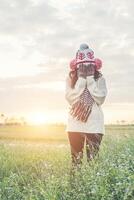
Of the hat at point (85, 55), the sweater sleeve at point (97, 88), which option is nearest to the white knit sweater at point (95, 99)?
the sweater sleeve at point (97, 88)

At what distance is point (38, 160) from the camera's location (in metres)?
14.1

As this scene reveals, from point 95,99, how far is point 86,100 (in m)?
0.15

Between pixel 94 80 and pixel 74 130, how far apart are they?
87cm

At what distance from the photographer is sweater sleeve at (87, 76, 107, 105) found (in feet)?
33.7

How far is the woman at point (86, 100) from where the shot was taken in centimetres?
1028

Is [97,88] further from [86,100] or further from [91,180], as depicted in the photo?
[91,180]

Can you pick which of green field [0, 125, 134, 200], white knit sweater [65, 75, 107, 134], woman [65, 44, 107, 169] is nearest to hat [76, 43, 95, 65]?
woman [65, 44, 107, 169]

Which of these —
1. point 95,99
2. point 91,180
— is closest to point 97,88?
point 95,99

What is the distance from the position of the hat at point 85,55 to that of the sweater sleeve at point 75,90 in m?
0.29

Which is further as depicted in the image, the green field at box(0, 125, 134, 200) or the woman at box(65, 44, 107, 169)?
the woman at box(65, 44, 107, 169)

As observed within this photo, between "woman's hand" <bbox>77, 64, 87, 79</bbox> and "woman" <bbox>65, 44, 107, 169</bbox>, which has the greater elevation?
"woman's hand" <bbox>77, 64, 87, 79</bbox>

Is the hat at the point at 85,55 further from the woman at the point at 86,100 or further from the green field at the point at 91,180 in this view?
the green field at the point at 91,180

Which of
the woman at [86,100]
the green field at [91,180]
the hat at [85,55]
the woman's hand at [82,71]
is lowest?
the green field at [91,180]

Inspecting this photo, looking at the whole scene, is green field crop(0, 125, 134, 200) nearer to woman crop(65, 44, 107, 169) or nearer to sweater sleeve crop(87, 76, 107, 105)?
woman crop(65, 44, 107, 169)
